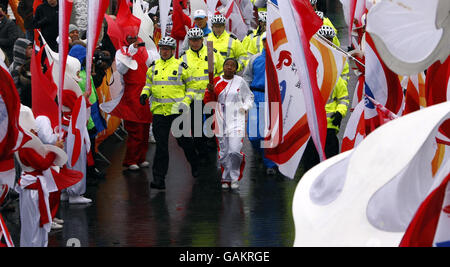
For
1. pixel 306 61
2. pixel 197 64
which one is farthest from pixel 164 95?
pixel 306 61

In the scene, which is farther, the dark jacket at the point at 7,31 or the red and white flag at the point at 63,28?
the dark jacket at the point at 7,31

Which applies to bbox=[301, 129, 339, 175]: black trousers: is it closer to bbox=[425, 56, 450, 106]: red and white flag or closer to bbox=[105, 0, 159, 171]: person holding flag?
bbox=[105, 0, 159, 171]: person holding flag

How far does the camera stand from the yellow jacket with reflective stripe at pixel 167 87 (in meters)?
11.2

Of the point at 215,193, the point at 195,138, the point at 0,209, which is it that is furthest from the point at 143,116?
the point at 0,209

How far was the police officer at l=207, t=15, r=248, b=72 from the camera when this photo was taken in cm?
1298

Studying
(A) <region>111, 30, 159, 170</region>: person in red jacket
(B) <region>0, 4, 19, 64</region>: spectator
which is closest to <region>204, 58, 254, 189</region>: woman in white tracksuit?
(A) <region>111, 30, 159, 170</region>: person in red jacket

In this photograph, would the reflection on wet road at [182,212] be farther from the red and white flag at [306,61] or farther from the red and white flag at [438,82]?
the red and white flag at [438,82]

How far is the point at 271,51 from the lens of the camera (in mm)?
8852

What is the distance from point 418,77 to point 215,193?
4445 mm

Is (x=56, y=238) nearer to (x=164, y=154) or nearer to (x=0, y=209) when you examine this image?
(x=0, y=209)

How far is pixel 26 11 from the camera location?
16.9m

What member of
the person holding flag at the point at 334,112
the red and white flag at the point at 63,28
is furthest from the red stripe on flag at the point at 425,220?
the person holding flag at the point at 334,112

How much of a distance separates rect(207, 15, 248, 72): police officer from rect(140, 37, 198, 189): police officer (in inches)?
65.4

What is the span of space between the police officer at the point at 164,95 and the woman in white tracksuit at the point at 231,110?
376 mm
